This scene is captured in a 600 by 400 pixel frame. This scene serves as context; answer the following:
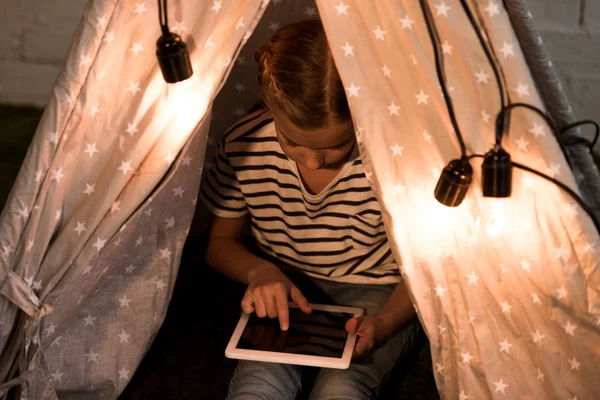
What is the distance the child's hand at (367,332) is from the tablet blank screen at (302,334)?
26 mm

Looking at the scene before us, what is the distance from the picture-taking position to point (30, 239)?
1140 mm

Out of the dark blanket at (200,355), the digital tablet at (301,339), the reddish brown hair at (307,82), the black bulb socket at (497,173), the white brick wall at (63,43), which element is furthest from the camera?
the white brick wall at (63,43)

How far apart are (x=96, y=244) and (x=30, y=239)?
10 centimetres

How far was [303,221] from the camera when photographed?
1484 mm

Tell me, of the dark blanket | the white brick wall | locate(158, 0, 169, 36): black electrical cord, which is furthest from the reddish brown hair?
the white brick wall

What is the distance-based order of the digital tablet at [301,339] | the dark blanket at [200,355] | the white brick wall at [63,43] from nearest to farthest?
the digital tablet at [301,339] → the dark blanket at [200,355] → the white brick wall at [63,43]

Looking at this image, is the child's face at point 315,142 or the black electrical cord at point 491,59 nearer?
the black electrical cord at point 491,59

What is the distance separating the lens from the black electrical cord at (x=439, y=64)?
999mm

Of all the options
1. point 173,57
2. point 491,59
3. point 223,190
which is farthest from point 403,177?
point 223,190

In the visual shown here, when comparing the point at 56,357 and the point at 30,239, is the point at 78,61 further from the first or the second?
the point at 56,357

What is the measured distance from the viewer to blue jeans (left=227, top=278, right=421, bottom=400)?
1.34 metres

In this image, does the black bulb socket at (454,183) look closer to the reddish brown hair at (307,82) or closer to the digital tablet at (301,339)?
the reddish brown hair at (307,82)

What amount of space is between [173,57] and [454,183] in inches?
16.5

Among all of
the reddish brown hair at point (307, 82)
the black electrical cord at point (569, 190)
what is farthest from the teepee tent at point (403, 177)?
the reddish brown hair at point (307, 82)
